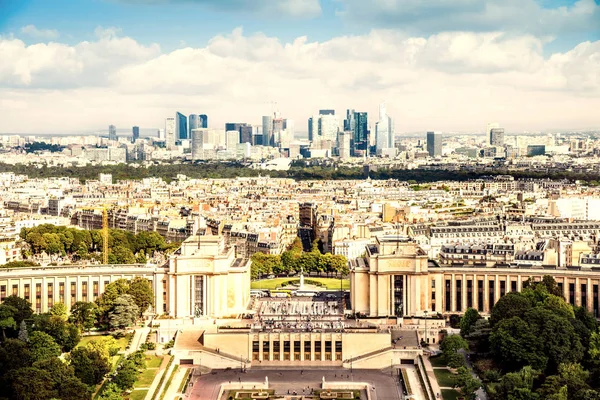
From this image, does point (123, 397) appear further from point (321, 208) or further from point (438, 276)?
point (321, 208)

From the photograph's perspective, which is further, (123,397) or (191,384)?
(191,384)

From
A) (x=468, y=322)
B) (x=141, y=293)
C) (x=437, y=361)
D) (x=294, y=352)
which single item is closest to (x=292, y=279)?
(x=141, y=293)

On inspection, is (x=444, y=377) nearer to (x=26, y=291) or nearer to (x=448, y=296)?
(x=448, y=296)

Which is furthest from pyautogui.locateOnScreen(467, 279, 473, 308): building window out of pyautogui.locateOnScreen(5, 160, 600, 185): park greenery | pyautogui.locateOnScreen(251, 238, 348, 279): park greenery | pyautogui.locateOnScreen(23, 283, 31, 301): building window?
pyautogui.locateOnScreen(5, 160, 600, 185): park greenery

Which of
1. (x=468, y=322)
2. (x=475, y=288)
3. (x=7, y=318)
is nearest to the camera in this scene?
(x=7, y=318)

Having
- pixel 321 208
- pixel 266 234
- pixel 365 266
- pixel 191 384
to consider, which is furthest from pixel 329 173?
pixel 191 384

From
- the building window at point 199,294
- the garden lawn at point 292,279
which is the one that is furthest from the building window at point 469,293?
the building window at point 199,294
